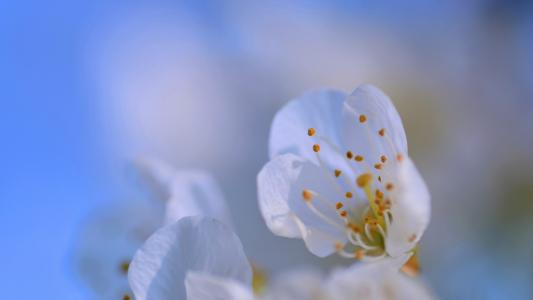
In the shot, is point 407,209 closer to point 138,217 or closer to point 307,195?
point 307,195

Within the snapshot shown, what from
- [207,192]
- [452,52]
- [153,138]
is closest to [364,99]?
[207,192]

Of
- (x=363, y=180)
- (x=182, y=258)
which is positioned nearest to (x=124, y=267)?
(x=182, y=258)

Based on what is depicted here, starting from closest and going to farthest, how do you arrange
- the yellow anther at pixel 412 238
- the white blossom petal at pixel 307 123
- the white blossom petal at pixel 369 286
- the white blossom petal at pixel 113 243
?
the white blossom petal at pixel 369 286 → the yellow anther at pixel 412 238 → the white blossom petal at pixel 307 123 → the white blossom petal at pixel 113 243

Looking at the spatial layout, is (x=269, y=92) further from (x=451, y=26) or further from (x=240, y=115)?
(x=451, y=26)

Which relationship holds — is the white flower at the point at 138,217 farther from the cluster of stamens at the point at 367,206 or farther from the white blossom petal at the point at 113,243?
the cluster of stamens at the point at 367,206

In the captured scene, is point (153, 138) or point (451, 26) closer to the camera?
point (451, 26)

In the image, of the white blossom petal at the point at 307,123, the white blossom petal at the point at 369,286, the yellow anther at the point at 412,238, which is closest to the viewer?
the white blossom petal at the point at 369,286

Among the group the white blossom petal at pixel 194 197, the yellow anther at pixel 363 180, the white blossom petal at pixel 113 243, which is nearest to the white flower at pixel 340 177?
the yellow anther at pixel 363 180
